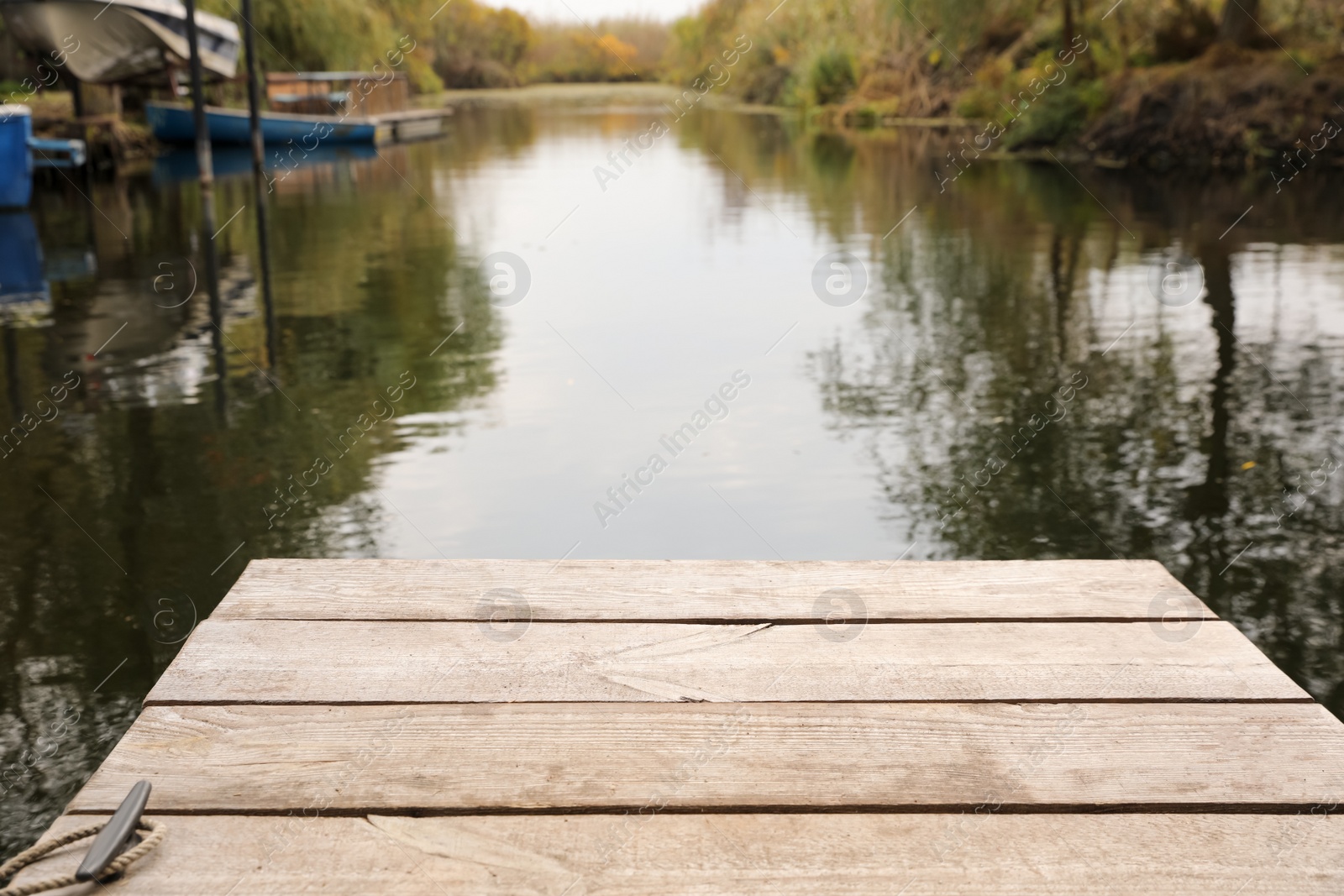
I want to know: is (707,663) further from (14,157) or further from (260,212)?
(14,157)

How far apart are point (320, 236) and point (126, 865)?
10.8m

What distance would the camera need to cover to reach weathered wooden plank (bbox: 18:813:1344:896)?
1.49 m

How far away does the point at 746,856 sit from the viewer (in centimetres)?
155

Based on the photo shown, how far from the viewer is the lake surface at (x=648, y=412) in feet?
13.2

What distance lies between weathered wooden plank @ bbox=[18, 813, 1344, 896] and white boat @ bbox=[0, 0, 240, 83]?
1872 cm

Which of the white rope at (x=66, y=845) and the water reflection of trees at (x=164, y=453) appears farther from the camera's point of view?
the water reflection of trees at (x=164, y=453)

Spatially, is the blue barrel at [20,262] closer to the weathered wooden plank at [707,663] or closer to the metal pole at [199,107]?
the metal pole at [199,107]

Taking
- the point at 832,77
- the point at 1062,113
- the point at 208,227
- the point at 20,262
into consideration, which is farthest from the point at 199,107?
the point at 832,77

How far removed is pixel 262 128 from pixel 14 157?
1172 cm

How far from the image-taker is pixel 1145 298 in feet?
27.3

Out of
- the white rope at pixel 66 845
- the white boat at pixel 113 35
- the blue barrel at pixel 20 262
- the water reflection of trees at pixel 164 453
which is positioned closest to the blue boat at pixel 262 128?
the white boat at pixel 113 35

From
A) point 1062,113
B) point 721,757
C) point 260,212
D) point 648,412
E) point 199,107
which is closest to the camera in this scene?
point 721,757

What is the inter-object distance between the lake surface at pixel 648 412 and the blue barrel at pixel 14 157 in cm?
169

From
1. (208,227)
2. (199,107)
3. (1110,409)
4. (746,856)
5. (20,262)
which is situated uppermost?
(199,107)
